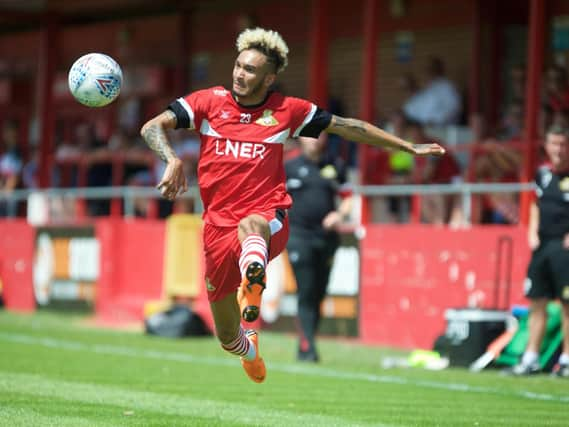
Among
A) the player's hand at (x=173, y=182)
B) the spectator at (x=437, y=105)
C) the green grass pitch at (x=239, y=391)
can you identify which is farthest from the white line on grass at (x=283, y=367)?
the spectator at (x=437, y=105)

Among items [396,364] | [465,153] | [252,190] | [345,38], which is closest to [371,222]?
[465,153]

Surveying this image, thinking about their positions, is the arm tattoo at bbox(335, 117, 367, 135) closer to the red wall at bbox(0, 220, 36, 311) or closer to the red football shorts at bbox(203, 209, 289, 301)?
the red football shorts at bbox(203, 209, 289, 301)

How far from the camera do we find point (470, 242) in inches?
586

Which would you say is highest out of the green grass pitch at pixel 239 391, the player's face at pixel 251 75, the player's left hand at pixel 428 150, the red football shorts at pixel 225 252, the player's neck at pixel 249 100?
the player's face at pixel 251 75

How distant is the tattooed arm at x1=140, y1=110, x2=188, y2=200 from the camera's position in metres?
7.77

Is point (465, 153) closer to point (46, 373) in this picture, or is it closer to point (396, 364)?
point (396, 364)

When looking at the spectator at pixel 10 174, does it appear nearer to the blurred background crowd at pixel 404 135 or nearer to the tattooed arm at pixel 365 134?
the blurred background crowd at pixel 404 135

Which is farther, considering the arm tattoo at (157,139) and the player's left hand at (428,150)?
the player's left hand at (428,150)

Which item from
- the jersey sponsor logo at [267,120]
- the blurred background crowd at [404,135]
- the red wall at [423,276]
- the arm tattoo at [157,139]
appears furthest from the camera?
the blurred background crowd at [404,135]

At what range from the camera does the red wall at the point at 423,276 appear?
14586 mm

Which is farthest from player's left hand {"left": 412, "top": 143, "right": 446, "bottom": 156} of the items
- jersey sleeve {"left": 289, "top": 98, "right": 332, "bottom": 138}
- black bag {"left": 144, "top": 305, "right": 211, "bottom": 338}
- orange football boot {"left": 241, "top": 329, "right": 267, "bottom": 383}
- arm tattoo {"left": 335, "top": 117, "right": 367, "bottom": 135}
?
black bag {"left": 144, "top": 305, "right": 211, "bottom": 338}

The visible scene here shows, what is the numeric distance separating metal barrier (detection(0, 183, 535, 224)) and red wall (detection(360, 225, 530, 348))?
389mm

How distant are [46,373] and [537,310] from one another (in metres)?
4.80

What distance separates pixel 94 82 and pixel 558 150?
5300 mm
